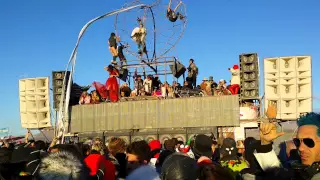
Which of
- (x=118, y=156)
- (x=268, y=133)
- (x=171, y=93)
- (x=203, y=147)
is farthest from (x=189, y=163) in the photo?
(x=171, y=93)

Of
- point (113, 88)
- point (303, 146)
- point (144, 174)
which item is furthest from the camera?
point (113, 88)

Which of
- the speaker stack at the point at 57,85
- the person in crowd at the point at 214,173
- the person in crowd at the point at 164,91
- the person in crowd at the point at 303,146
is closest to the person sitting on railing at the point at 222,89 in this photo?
the person in crowd at the point at 164,91

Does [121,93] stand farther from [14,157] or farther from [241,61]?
[14,157]

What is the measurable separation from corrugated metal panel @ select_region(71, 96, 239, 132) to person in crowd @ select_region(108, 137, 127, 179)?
14.8 meters

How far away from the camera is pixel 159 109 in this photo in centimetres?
2194

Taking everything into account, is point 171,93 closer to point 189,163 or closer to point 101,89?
point 101,89

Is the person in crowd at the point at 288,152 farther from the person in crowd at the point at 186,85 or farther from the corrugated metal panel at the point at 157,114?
the person in crowd at the point at 186,85

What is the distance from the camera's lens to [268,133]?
3.81m

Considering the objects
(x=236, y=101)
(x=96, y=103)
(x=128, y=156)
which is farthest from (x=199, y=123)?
(x=128, y=156)

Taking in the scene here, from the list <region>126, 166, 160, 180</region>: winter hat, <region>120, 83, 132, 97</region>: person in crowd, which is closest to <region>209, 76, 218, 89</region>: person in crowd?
<region>120, 83, 132, 97</region>: person in crowd

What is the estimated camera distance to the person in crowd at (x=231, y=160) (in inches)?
197

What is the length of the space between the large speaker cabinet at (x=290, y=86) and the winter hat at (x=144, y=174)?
16475 mm

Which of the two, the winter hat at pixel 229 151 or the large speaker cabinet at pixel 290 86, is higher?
the large speaker cabinet at pixel 290 86

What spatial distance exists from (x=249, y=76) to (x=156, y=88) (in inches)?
210
